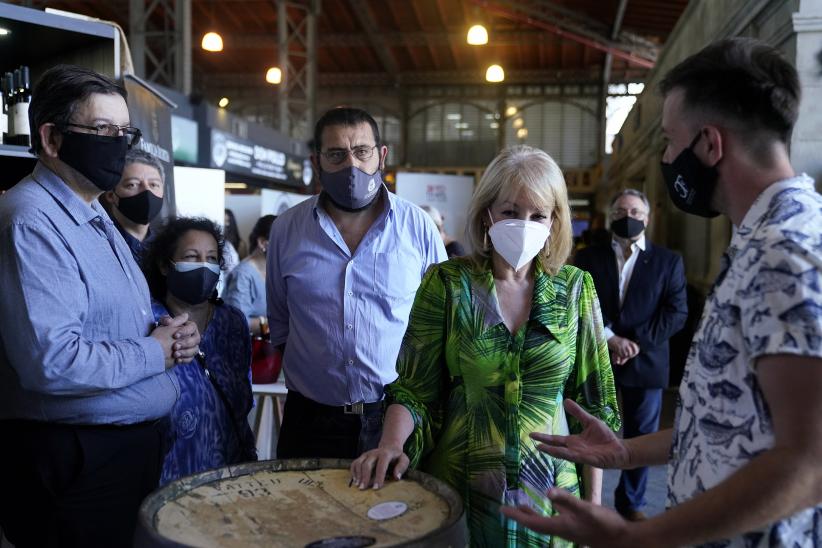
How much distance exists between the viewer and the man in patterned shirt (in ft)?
3.29

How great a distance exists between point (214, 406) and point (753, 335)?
67.9 inches

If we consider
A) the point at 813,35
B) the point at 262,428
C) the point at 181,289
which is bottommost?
the point at 262,428

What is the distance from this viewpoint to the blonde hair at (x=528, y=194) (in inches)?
73.0

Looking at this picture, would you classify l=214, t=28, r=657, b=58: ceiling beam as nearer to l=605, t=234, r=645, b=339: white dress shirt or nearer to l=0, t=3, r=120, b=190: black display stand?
l=605, t=234, r=645, b=339: white dress shirt

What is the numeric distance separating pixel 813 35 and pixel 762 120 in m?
3.86

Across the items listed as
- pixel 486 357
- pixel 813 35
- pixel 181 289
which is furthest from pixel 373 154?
pixel 813 35

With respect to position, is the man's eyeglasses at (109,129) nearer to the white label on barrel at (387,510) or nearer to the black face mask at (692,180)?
the white label on barrel at (387,510)

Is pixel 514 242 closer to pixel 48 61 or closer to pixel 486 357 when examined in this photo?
pixel 486 357

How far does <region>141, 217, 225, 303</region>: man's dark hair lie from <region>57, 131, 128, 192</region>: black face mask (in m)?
0.54

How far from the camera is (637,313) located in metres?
4.21

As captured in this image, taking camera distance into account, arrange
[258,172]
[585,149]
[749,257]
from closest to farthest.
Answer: [749,257], [258,172], [585,149]

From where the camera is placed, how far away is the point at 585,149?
21.2 metres

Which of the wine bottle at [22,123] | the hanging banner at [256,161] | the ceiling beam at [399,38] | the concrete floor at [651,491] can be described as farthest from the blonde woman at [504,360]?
the ceiling beam at [399,38]

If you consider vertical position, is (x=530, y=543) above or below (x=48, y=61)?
below
